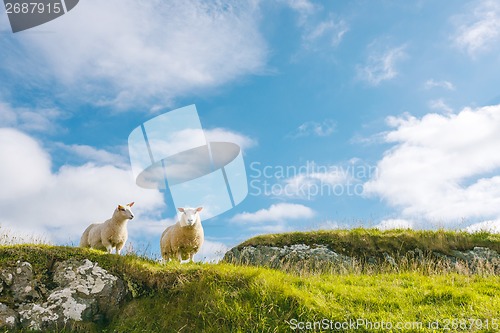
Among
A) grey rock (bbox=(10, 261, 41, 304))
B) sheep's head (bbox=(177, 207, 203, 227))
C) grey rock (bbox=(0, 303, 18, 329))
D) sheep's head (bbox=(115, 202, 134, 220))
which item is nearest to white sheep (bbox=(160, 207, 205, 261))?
sheep's head (bbox=(177, 207, 203, 227))

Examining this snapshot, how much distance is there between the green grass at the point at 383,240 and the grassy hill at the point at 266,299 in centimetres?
778

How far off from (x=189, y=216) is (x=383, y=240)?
998cm

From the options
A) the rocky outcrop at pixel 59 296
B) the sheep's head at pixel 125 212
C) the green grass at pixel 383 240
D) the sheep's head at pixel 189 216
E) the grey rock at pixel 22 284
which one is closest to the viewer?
the rocky outcrop at pixel 59 296

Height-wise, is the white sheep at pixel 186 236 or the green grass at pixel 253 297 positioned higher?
the white sheep at pixel 186 236

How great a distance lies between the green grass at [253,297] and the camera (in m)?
9.84

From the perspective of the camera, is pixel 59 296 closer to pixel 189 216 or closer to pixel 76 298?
pixel 76 298

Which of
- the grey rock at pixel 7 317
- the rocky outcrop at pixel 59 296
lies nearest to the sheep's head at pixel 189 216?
the rocky outcrop at pixel 59 296

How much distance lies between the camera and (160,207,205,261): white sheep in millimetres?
15383

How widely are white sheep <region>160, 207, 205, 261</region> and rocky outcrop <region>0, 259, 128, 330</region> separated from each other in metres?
4.05

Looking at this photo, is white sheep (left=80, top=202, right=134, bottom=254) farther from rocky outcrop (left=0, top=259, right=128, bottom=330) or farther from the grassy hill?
rocky outcrop (left=0, top=259, right=128, bottom=330)

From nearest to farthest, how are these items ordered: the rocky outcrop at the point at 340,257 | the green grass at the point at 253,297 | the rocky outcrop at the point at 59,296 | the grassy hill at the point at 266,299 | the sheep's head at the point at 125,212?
the grassy hill at the point at 266,299, the green grass at the point at 253,297, the rocky outcrop at the point at 59,296, the sheep's head at the point at 125,212, the rocky outcrop at the point at 340,257

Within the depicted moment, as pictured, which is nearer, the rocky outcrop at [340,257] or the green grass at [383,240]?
the rocky outcrop at [340,257]

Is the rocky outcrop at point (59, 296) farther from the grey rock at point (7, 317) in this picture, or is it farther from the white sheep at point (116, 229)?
the white sheep at point (116, 229)

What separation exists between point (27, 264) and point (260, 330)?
6.36 m
